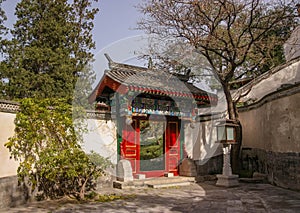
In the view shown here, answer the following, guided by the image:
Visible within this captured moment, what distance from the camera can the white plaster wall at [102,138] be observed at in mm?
8656

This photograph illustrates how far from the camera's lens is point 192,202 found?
6957 millimetres

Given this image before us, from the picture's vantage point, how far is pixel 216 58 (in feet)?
60.2

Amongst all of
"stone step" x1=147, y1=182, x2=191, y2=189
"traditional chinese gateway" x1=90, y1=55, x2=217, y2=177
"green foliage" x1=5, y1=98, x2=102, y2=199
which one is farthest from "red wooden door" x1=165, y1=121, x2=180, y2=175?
"green foliage" x1=5, y1=98, x2=102, y2=199

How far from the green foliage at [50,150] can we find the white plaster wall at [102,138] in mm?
761

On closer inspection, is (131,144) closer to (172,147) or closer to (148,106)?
(148,106)

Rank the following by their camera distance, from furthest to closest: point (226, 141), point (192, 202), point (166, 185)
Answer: point (226, 141), point (166, 185), point (192, 202)

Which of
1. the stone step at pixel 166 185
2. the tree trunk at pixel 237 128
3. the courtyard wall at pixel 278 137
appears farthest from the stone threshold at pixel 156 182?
the courtyard wall at pixel 278 137

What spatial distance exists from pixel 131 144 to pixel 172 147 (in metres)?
1.80

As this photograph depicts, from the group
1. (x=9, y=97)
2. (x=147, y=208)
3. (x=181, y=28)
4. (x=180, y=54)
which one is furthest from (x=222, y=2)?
(x=9, y=97)

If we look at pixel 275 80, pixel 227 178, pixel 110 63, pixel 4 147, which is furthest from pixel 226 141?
pixel 4 147

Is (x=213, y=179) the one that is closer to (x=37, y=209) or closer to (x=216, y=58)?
(x=37, y=209)

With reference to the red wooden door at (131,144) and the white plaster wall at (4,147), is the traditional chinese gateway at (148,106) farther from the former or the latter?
the white plaster wall at (4,147)

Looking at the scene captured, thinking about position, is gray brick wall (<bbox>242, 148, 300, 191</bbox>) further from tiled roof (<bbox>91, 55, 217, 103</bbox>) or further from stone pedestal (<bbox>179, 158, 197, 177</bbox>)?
tiled roof (<bbox>91, 55, 217, 103</bbox>)

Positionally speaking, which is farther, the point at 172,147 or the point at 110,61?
the point at 172,147
